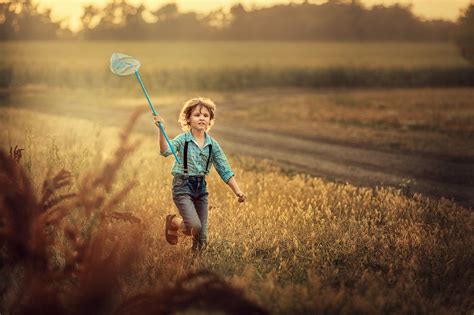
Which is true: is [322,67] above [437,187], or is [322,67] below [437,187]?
above

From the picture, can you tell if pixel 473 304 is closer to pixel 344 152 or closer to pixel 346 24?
pixel 344 152

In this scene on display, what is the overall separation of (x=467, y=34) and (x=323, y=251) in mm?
23636

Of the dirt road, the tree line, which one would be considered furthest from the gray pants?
the tree line

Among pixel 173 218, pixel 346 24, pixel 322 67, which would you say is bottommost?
pixel 173 218

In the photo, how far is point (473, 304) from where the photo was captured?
396 cm

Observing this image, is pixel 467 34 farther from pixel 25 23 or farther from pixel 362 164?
pixel 25 23

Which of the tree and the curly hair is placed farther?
the tree

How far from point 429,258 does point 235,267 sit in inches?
68.6

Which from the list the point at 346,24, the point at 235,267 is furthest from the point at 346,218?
the point at 346,24

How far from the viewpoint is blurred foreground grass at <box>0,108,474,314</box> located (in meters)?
3.71

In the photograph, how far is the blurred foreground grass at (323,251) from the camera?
12.2ft

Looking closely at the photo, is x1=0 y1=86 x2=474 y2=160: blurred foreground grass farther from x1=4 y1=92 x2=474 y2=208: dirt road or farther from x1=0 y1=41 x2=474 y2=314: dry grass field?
x1=4 y1=92 x2=474 y2=208: dirt road

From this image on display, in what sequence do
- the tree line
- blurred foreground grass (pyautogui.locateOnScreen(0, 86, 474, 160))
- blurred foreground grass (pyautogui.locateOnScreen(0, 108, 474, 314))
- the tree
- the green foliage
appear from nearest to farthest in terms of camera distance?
blurred foreground grass (pyautogui.locateOnScreen(0, 108, 474, 314))
blurred foreground grass (pyautogui.locateOnScreen(0, 86, 474, 160))
the tree
the green foliage
the tree line

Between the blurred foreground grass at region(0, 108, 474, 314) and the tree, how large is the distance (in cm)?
2025
